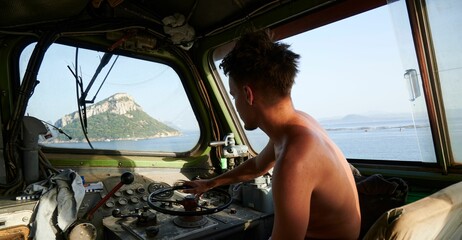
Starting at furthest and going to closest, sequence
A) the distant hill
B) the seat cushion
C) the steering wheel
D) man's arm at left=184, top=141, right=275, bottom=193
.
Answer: the distant hill
man's arm at left=184, top=141, right=275, bottom=193
the steering wheel
the seat cushion

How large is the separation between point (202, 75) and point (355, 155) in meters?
1.71

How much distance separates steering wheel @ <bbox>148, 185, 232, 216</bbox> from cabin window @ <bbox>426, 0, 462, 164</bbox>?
1.50m

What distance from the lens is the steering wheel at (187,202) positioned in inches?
59.2

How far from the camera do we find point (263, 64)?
52.1 inches

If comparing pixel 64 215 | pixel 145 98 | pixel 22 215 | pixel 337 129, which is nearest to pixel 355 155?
pixel 337 129

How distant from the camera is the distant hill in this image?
2461mm

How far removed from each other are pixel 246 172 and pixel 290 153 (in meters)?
0.88

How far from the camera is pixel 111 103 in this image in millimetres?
2695

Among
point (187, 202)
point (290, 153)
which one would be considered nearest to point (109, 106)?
point (187, 202)

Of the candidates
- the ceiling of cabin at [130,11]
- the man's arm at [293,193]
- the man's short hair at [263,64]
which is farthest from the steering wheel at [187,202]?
the ceiling of cabin at [130,11]

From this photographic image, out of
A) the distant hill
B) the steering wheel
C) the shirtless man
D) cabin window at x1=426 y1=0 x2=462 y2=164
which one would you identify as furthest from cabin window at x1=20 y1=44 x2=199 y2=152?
cabin window at x1=426 y1=0 x2=462 y2=164

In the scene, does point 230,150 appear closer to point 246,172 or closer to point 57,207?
point 246,172

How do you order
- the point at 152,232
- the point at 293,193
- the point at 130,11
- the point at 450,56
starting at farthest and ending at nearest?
the point at 130,11, the point at 450,56, the point at 152,232, the point at 293,193

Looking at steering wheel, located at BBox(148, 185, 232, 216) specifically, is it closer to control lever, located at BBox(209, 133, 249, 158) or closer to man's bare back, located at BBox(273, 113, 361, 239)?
control lever, located at BBox(209, 133, 249, 158)
